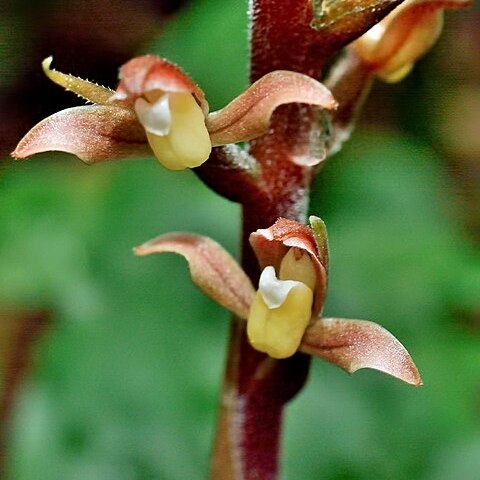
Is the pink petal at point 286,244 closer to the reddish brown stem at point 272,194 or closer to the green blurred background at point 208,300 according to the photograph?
the reddish brown stem at point 272,194

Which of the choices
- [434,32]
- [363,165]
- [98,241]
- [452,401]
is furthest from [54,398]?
[434,32]

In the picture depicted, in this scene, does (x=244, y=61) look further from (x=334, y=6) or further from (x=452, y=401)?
(x=334, y=6)

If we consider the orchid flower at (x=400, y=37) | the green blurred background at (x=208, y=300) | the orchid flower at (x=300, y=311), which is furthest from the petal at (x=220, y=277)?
the green blurred background at (x=208, y=300)

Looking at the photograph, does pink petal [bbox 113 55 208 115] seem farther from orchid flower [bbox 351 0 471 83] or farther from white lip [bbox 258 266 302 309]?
orchid flower [bbox 351 0 471 83]

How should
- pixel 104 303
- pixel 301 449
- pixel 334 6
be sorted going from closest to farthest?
pixel 334 6
pixel 301 449
pixel 104 303

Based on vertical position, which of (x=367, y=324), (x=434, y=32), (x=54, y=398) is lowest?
(x=54, y=398)

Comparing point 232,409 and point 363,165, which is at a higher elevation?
point 232,409

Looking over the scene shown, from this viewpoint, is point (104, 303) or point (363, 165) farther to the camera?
point (363, 165)
